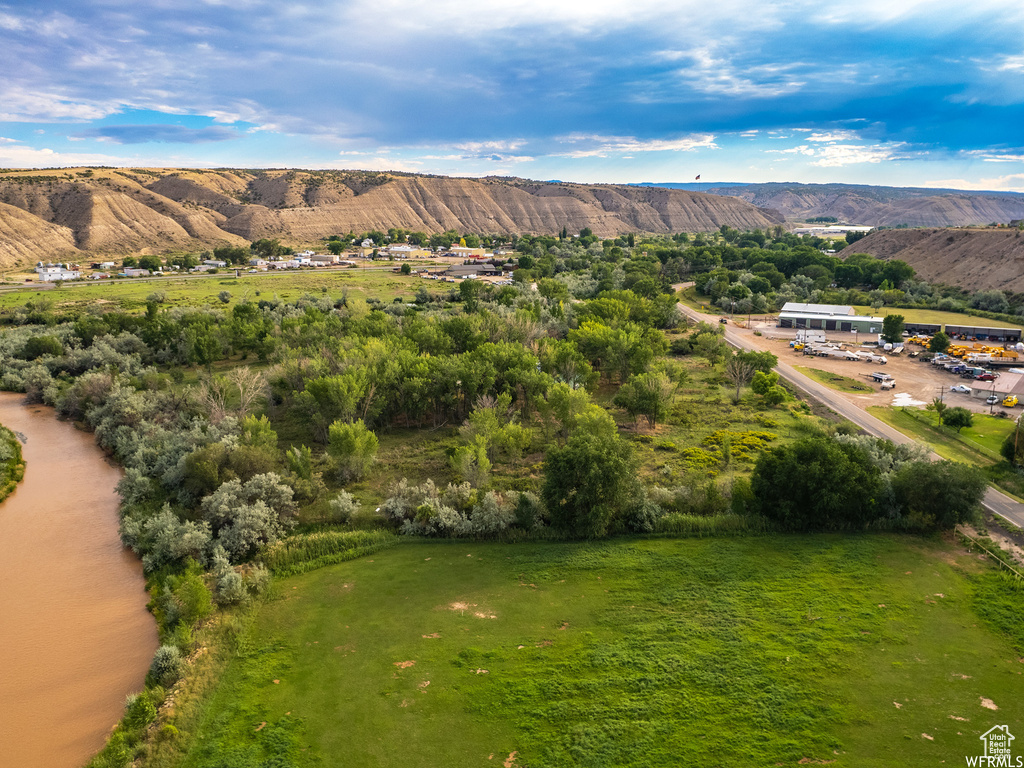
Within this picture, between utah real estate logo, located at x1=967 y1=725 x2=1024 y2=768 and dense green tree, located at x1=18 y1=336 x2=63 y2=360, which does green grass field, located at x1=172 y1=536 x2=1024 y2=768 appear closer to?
utah real estate logo, located at x1=967 y1=725 x2=1024 y2=768

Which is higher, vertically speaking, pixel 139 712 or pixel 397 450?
pixel 397 450

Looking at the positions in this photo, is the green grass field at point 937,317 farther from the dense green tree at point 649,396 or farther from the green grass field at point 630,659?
the green grass field at point 630,659

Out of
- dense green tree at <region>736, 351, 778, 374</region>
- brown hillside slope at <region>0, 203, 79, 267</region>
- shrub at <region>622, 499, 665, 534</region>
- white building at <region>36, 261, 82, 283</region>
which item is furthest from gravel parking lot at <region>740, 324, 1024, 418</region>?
brown hillside slope at <region>0, 203, 79, 267</region>

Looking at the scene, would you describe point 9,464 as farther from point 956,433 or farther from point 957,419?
point 957,419

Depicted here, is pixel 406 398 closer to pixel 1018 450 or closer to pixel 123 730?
pixel 123 730

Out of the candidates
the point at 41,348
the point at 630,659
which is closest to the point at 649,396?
the point at 630,659

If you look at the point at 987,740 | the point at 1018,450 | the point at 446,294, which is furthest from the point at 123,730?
the point at 446,294

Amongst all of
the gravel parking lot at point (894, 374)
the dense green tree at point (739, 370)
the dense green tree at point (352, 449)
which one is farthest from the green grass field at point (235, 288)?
the dense green tree at point (352, 449)
